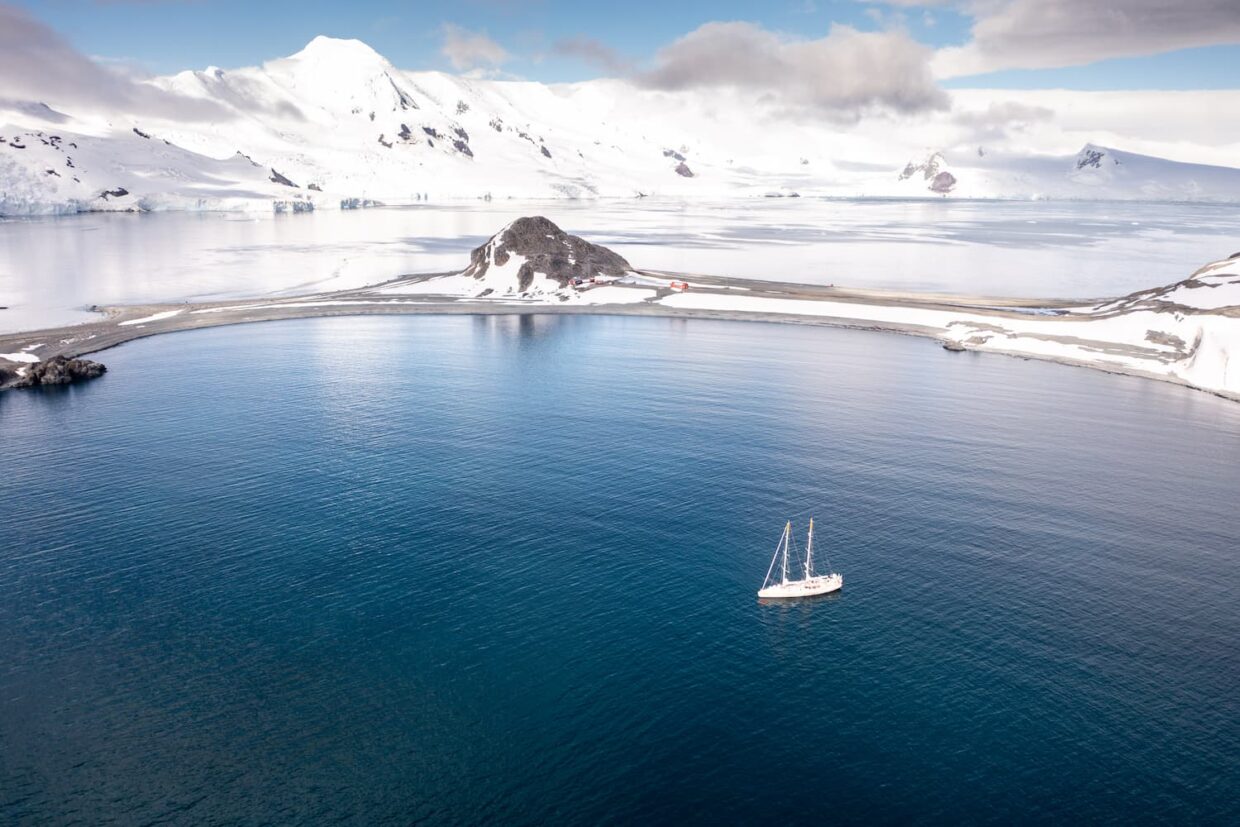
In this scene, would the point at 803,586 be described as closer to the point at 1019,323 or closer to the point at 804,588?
the point at 804,588

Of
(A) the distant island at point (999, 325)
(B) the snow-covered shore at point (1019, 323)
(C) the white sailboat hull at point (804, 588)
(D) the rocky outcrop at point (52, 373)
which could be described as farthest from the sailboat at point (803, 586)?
(D) the rocky outcrop at point (52, 373)

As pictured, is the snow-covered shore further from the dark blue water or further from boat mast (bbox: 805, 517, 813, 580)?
boat mast (bbox: 805, 517, 813, 580)

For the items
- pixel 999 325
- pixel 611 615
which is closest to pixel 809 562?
pixel 611 615

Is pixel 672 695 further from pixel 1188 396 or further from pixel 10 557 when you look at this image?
pixel 1188 396

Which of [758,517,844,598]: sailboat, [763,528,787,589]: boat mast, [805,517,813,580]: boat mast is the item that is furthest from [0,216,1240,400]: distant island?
[758,517,844,598]: sailboat

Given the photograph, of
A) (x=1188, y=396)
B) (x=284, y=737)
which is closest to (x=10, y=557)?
(x=284, y=737)

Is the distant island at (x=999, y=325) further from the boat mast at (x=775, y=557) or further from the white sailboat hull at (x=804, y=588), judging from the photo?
the white sailboat hull at (x=804, y=588)
